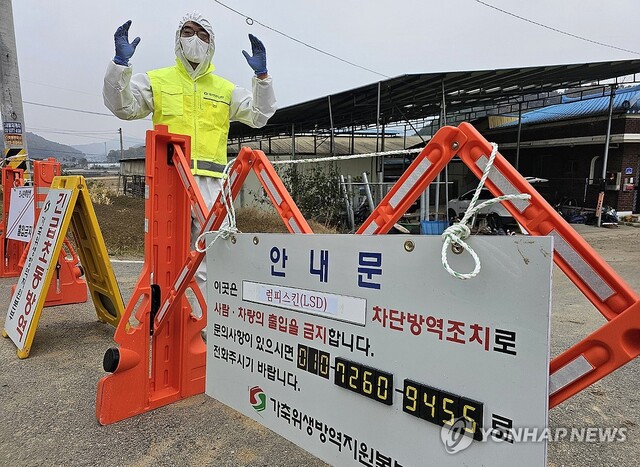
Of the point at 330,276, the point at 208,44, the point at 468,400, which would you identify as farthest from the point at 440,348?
the point at 208,44

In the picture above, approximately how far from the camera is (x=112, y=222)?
13180 millimetres

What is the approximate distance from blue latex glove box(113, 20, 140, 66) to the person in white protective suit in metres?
0.09

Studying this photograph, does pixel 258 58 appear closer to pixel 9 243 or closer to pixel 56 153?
pixel 9 243

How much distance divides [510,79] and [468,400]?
14437 mm

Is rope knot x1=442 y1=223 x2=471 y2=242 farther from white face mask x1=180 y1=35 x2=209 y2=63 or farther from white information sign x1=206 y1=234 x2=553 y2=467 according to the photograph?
white face mask x1=180 y1=35 x2=209 y2=63

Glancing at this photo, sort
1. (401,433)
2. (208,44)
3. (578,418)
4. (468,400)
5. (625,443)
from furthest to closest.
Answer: (208,44)
(578,418)
(625,443)
(401,433)
(468,400)

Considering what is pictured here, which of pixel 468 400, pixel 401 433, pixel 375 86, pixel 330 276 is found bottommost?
pixel 401 433

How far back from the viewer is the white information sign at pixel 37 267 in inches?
135

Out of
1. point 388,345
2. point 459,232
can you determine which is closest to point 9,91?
point 388,345

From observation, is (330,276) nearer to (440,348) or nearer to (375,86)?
(440,348)

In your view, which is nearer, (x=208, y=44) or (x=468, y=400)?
(x=468, y=400)

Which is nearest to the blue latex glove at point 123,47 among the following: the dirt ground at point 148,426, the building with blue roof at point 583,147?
the dirt ground at point 148,426

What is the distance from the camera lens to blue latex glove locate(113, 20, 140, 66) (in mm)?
2734

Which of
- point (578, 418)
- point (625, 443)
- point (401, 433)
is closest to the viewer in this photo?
point (401, 433)
